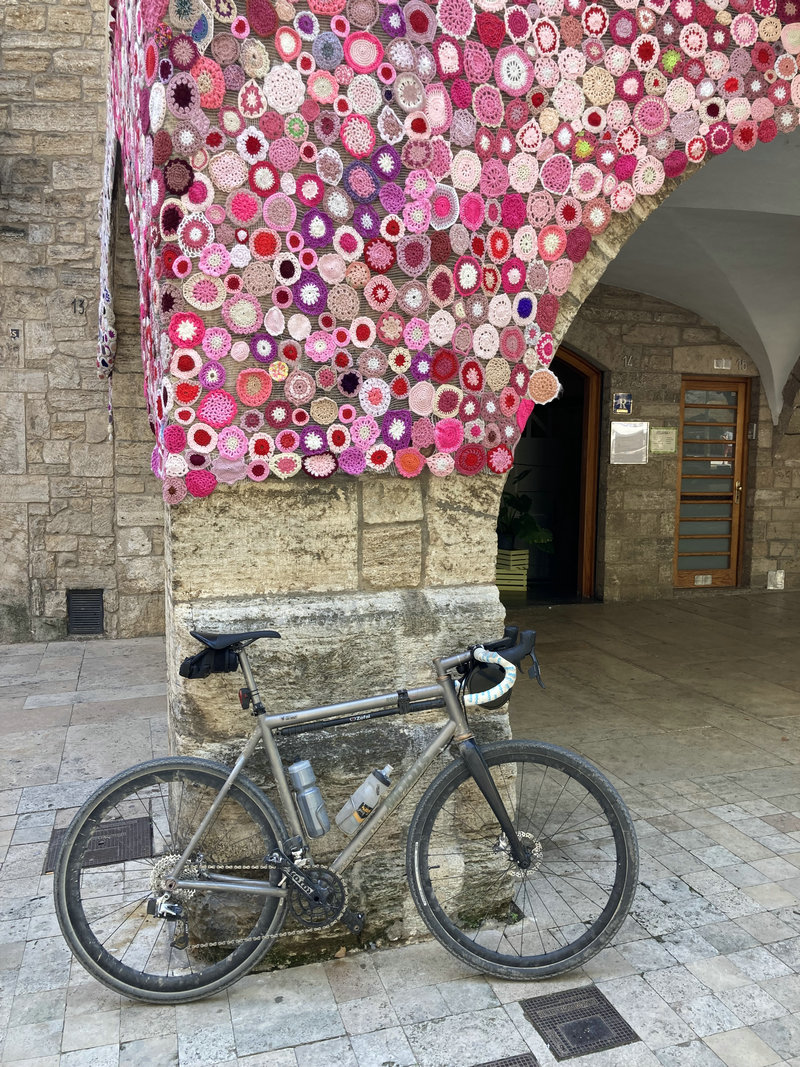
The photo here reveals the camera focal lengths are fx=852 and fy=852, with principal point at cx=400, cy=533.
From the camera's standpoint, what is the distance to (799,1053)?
206cm

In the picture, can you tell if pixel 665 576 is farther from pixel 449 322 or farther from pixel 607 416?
pixel 449 322

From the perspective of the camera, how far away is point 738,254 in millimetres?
6648

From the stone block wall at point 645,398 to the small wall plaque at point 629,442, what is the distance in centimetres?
7

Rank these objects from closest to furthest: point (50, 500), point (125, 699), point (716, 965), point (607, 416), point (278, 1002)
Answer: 1. point (278, 1002)
2. point (716, 965)
3. point (125, 699)
4. point (50, 500)
5. point (607, 416)

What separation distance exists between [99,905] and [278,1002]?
0.82 metres

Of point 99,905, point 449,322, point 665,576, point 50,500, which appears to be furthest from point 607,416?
point 99,905

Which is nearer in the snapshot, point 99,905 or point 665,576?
point 99,905

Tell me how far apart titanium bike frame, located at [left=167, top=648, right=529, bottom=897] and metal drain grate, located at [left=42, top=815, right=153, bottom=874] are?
0.92 metres

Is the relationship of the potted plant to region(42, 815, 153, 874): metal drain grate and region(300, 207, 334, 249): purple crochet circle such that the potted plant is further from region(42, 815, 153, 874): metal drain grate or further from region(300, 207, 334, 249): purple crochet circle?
region(300, 207, 334, 249): purple crochet circle

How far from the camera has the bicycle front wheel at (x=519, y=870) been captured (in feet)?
7.53

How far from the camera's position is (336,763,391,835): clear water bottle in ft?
7.52

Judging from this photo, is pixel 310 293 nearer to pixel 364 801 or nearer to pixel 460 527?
pixel 460 527

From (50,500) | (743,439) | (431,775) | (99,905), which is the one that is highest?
(743,439)

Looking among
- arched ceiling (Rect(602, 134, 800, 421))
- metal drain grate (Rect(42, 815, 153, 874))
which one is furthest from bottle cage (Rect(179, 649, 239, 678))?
arched ceiling (Rect(602, 134, 800, 421))
